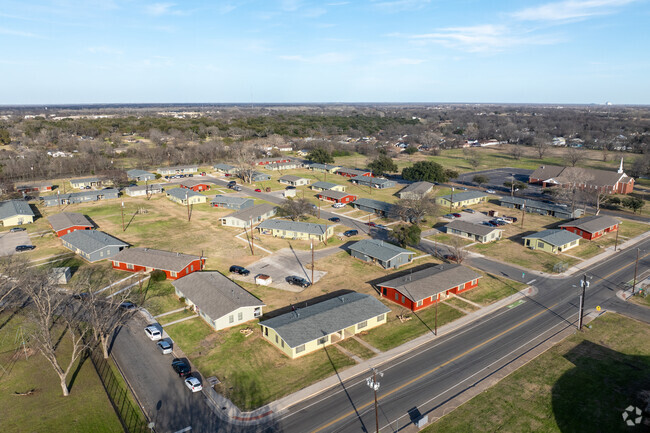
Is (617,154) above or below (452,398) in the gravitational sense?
above

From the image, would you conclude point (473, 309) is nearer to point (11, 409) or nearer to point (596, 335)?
point (596, 335)

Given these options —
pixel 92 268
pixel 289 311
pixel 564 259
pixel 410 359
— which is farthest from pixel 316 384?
pixel 564 259

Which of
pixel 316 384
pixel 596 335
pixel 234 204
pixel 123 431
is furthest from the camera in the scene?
pixel 234 204

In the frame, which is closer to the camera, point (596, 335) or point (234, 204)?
point (596, 335)

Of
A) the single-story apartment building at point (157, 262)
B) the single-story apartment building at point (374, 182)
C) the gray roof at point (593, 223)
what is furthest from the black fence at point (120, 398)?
the single-story apartment building at point (374, 182)

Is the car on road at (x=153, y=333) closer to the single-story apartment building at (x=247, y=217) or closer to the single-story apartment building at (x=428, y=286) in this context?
the single-story apartment building at (x=428, y=286)

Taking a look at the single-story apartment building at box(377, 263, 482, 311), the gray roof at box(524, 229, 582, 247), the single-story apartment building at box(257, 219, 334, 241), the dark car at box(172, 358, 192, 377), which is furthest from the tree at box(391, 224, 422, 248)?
the dark car at box(172, 358, 192, 377)
